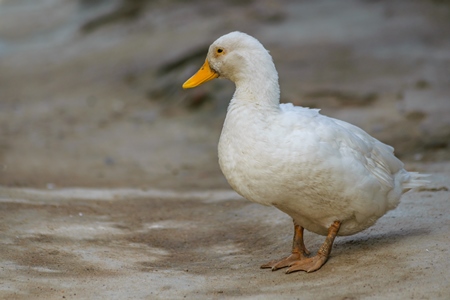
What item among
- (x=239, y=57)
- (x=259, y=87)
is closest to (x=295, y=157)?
(x=259, y=87)

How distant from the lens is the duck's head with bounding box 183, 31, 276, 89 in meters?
5.49

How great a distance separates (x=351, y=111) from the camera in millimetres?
12211

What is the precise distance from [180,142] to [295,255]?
6.87 metres

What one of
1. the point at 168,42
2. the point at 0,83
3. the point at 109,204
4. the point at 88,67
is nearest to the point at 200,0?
the point at 168,42

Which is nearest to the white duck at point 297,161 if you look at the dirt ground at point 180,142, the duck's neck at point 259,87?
the duck's neck at point 259,87

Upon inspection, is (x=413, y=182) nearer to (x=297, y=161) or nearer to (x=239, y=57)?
(x=297, y=161)

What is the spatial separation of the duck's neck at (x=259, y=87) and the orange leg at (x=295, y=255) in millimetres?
1034

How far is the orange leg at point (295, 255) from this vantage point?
5574 mm

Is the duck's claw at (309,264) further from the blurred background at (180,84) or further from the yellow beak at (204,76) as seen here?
the blurred background at (180,84)

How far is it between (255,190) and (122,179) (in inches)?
213

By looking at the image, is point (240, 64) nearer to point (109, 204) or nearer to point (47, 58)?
point (109, 204)

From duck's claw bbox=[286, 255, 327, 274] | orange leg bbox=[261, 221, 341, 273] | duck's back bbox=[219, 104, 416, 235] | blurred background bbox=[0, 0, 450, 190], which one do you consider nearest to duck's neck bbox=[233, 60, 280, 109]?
duck's back bbox=[219, 104, 416, 235]

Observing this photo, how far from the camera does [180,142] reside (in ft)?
40.5

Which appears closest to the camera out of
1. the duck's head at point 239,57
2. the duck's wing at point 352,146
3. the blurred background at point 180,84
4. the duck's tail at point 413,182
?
the duck's wing at point 352,146
